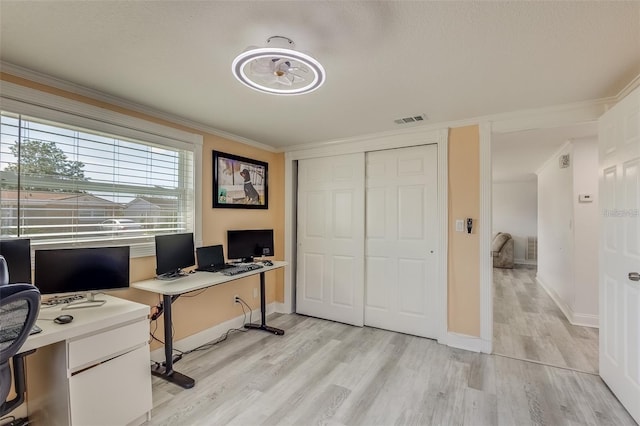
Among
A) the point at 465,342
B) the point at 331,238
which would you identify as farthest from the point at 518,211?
the point at 331,238

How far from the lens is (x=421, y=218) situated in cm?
325

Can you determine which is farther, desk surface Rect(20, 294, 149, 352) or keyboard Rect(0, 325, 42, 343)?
desk surface Rect(20, 294, 149, 352)

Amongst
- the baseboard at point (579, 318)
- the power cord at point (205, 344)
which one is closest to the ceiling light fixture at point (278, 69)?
the power cord at point (205, 344)

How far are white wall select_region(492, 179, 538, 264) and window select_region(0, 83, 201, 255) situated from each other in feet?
24.2

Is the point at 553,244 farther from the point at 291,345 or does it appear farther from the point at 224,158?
the point at 224,158

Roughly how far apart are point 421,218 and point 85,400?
10.00 feet

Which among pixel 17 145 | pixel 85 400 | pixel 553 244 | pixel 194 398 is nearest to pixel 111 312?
pixel 85 400

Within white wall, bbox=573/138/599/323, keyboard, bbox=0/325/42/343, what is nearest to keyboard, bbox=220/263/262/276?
keyboard, bbox=0/325/42/343

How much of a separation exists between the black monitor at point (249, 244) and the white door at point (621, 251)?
305cm

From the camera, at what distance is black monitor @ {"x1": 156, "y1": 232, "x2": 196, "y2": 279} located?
96.8 inches

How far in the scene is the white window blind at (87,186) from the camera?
192 centimetres

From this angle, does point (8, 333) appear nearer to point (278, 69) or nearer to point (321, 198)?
point (278, 69)

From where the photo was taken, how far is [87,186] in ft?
7.40

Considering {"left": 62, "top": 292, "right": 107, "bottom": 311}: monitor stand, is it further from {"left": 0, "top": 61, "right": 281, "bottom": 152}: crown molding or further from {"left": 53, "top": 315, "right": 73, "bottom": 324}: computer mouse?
{"left": 0, "top": 61, "right": 281, "bottom": 152}: crown molding
